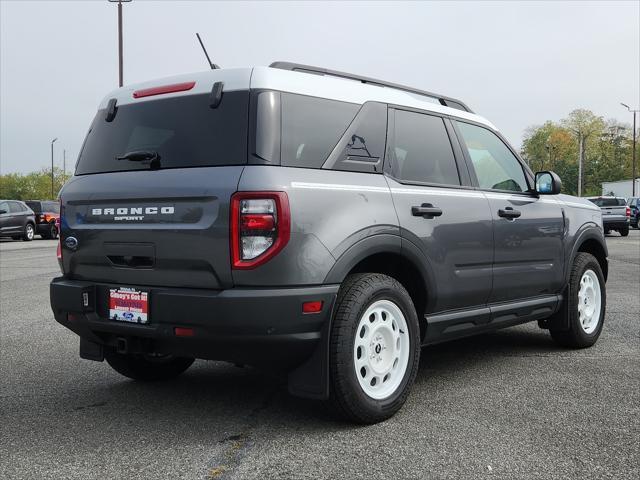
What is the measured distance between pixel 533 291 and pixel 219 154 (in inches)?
110

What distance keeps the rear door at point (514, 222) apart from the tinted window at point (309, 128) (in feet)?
4.20

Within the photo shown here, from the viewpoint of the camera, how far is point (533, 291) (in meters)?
4.97

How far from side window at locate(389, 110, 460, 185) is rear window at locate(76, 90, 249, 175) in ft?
3.45

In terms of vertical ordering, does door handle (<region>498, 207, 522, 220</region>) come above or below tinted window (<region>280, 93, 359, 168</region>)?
below

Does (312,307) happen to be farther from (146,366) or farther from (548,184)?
(548,184)

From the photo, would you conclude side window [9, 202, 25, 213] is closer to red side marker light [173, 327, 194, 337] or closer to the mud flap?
red side marker light [173, 327, 194, 337]

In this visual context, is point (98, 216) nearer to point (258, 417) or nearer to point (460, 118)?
point (258, 417)

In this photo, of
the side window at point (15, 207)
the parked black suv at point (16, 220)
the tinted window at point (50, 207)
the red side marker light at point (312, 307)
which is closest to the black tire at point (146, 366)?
the red side marker light at point (312, 307)

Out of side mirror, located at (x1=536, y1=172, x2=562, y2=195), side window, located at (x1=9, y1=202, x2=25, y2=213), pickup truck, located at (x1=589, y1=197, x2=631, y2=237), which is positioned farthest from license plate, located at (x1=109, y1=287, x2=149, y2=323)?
pickup truck, located at (x1=589, y1=197, x2=631, y2=237)

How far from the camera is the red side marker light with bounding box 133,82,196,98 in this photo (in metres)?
3.61

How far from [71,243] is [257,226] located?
1.34 metres

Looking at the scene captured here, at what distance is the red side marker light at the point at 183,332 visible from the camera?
324 cm

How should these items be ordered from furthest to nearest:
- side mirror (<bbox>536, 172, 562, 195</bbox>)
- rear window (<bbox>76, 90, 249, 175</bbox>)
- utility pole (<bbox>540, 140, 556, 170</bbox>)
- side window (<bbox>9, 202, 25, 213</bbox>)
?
utility pole (<bbox>540, 140, 556, 170</bbox>), side window (<bbox>9, 202, 25, 213</bbox>), side mirror (<bbox>536, 172, 562, 195</bbox>), rear window (<bbox>76, 90, 249, 175</bbox>)

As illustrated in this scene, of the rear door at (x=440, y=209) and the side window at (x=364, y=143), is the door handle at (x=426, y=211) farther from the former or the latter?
the side window at (x=364, y=143)
